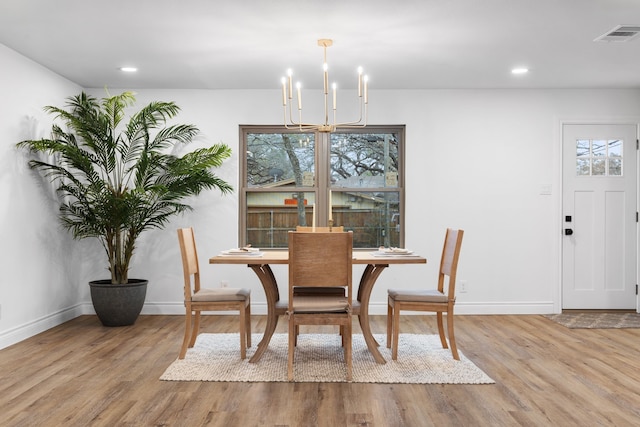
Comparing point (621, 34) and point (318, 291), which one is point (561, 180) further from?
point (318, 291)

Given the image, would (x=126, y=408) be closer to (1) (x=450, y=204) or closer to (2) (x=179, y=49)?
(2) (x=179, y=49)

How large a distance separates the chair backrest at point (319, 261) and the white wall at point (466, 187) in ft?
7.90

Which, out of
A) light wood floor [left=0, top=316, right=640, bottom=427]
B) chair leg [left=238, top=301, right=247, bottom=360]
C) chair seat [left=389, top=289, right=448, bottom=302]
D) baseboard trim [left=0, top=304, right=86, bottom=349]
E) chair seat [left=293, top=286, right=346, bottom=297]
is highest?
chair seat [left=389, top=289, right=448, bottom=302]

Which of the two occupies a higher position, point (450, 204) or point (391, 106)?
point (391, 106)

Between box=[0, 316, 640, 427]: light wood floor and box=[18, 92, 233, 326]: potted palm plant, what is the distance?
81cm

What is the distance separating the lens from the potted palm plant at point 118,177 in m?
4.95

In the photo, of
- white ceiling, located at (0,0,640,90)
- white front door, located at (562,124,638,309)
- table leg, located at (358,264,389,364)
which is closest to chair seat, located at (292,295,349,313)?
table leg, located at (358,264,389,364)

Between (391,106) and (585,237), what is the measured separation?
7.93 feet

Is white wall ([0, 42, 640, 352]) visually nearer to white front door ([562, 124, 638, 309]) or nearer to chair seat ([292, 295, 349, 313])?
white front door ([562, 124, 638, 309])

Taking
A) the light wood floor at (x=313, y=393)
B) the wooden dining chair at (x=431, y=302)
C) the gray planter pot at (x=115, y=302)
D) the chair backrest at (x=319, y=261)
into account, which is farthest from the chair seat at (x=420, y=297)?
the gray planter pot at (x=115, y=302)

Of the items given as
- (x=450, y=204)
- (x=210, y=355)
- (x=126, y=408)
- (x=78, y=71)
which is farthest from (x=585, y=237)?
(x=78, y=71)

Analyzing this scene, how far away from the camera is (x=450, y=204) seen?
5801 mm

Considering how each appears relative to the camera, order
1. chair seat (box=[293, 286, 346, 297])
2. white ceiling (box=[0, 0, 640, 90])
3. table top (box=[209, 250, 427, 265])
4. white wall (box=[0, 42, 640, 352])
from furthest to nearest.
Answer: white wall (box=[0, 42, 640, 352]) → chair seat (box=[293, 286, 346, 297]) → table top (box=[209, 250, 427, 265]) → white ceiling (box=[0, 0, 640, 90])

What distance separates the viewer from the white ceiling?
3.51m
